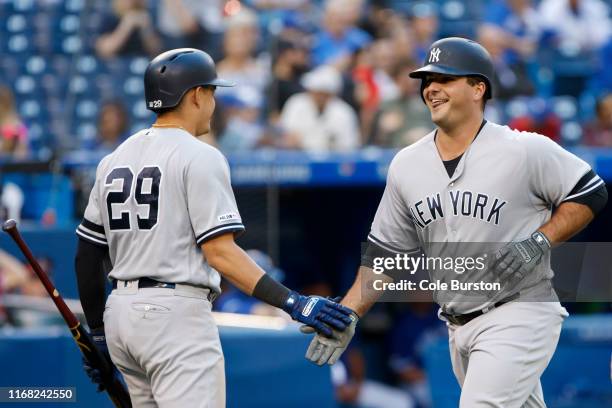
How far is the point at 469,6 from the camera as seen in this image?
38.7ft

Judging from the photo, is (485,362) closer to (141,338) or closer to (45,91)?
(141,338)

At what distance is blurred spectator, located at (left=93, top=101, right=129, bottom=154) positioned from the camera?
9.70m

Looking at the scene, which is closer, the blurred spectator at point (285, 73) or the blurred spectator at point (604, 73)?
the blurred spectator at point (285, 73)

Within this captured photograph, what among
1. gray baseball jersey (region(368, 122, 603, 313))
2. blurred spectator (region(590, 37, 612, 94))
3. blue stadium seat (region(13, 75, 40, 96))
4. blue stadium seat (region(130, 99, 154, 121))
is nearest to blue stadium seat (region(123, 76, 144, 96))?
blue stadium seat (region(130, 99, 154, 121))

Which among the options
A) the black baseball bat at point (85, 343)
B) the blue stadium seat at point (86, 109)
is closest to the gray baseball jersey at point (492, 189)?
the black baseball bat at point (85, 343)

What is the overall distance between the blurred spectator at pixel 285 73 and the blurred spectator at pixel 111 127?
1.23 meters

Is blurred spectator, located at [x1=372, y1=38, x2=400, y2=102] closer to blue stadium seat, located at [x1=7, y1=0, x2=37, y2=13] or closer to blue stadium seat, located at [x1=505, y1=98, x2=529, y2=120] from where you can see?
blue stadium seat, located at [x1=505, y1=98, x2=529, y2=120]

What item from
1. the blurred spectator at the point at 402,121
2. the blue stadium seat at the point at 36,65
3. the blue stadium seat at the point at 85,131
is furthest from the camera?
the blue stadium seat at the point at 36,65

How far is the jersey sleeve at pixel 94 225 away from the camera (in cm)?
480

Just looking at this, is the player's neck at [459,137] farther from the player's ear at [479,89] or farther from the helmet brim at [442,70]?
the helmet brim at [442,70]

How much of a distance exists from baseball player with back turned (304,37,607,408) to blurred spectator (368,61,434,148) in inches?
168

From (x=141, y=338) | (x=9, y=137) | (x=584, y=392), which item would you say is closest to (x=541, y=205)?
(x=141, y=338)

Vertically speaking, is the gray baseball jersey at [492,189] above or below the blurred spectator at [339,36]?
below

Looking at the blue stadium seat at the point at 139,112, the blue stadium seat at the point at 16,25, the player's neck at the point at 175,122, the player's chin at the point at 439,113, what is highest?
the blue stadium seat at the point at 16,25
